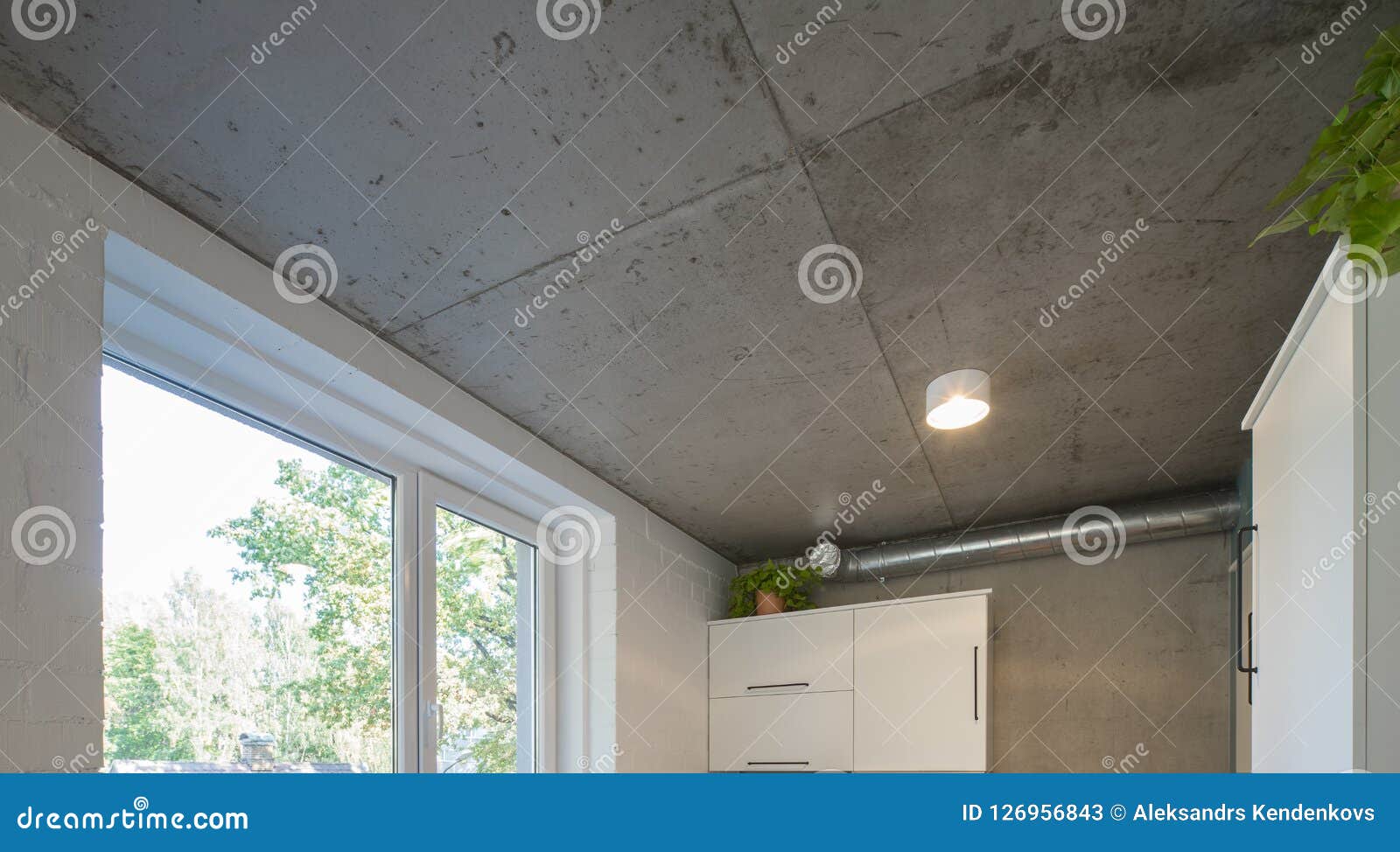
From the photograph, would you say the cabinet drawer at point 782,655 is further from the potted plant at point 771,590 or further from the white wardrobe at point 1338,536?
the white wardrobe at point 1338,536

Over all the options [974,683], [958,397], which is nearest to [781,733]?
[974,683]

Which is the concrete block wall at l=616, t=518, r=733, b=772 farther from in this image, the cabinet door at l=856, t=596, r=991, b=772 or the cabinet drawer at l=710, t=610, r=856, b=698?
the cabinet door at l=856, t=596, r=991, b=772

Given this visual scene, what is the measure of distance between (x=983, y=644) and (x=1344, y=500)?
2.74 metres

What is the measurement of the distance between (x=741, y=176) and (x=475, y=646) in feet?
5.95

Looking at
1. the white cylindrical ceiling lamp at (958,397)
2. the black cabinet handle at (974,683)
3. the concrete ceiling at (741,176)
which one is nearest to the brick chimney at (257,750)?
the concrete ceiling at (741,176)

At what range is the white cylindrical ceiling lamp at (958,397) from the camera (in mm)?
2846

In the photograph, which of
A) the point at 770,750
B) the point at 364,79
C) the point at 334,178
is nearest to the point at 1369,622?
the point at 364,79

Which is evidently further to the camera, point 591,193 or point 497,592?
point 497,592

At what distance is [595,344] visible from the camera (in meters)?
2.66

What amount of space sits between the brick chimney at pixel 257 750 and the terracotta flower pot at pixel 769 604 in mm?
2446

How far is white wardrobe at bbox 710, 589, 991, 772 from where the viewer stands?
12.6 feet

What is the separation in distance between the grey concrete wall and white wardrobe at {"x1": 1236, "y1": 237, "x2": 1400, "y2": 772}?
2.66 m

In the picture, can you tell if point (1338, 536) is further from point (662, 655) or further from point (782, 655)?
point (782, 655)
